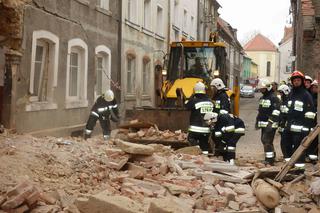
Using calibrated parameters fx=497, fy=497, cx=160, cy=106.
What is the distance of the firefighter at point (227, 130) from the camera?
Result: 1019 cm

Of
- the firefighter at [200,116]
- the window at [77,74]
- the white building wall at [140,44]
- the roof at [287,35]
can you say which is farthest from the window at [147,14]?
the roof at [287,35]

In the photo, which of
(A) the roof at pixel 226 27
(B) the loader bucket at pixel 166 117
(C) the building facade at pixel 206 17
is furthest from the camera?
(A) the roof at pixel 226 27

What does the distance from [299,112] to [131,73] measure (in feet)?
37.1

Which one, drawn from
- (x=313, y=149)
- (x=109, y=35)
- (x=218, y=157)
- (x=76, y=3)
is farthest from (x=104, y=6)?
(x=313, y=149)

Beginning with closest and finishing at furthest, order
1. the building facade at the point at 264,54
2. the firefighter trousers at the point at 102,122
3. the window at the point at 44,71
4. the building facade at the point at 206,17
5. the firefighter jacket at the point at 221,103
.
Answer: the firefighter jacket at the point at 221,103 < the window at the point at 44,71 < the firefighter trousers at the point at 102,122 < the building facade at the point at 206,17 < the building facade at the point at 264,54

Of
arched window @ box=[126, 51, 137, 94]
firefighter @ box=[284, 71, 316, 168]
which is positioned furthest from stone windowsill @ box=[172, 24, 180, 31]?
firefighter @ box=[284, 71, 316, 168]

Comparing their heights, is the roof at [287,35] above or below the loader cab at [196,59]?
above

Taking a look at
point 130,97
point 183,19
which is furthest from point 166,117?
point 183,19

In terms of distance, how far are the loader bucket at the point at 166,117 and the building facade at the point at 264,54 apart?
81.8 meters

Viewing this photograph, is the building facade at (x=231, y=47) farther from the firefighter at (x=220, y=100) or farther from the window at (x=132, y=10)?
the firefighter at (x=220, y=100)

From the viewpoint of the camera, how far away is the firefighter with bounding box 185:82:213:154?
10.3 meters

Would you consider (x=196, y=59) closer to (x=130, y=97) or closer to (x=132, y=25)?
(x=130, y=97)

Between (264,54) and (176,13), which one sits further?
(264,54)

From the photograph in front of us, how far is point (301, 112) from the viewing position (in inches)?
369
